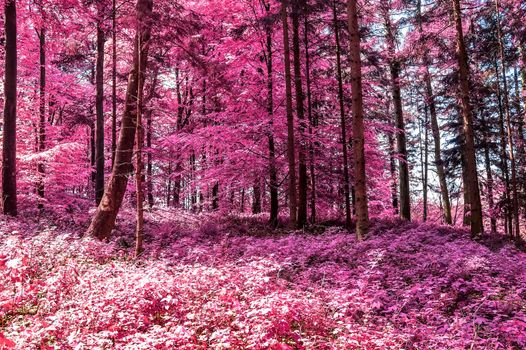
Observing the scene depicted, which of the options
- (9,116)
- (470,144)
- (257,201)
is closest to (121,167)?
(9,116)

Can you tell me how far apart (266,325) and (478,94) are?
17769 mm

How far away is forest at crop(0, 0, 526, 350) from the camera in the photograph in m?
5.48

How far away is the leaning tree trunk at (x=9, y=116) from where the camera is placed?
41.7 ft

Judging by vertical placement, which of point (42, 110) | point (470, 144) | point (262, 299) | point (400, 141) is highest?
point (42, 110)

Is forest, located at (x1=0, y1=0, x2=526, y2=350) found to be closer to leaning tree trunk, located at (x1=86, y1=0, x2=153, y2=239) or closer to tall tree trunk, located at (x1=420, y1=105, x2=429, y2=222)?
leaning tree trunk, located at (x1=86, y1=0, x2=153, y2=239)

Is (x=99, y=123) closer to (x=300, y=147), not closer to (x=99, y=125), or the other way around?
A: (x=99, y=125)

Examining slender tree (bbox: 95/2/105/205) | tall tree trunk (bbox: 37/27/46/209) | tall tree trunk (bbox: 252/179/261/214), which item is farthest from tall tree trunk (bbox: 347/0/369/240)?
tall tree trunk (bbox: 37/27/46/209)

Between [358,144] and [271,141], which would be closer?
[358,144]

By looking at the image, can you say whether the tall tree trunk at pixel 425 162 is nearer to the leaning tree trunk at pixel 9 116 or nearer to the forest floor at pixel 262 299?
the forest floor at pixel 262 299

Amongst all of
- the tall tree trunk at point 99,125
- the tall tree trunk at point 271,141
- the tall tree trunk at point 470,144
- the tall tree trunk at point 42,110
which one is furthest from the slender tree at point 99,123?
the tall tree trunk at point 470,144

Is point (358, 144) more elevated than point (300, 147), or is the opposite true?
point (300, 147)

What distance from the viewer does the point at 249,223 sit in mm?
15695

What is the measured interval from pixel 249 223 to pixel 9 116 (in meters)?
9.07

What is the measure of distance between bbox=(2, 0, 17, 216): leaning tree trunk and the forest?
39 mm
